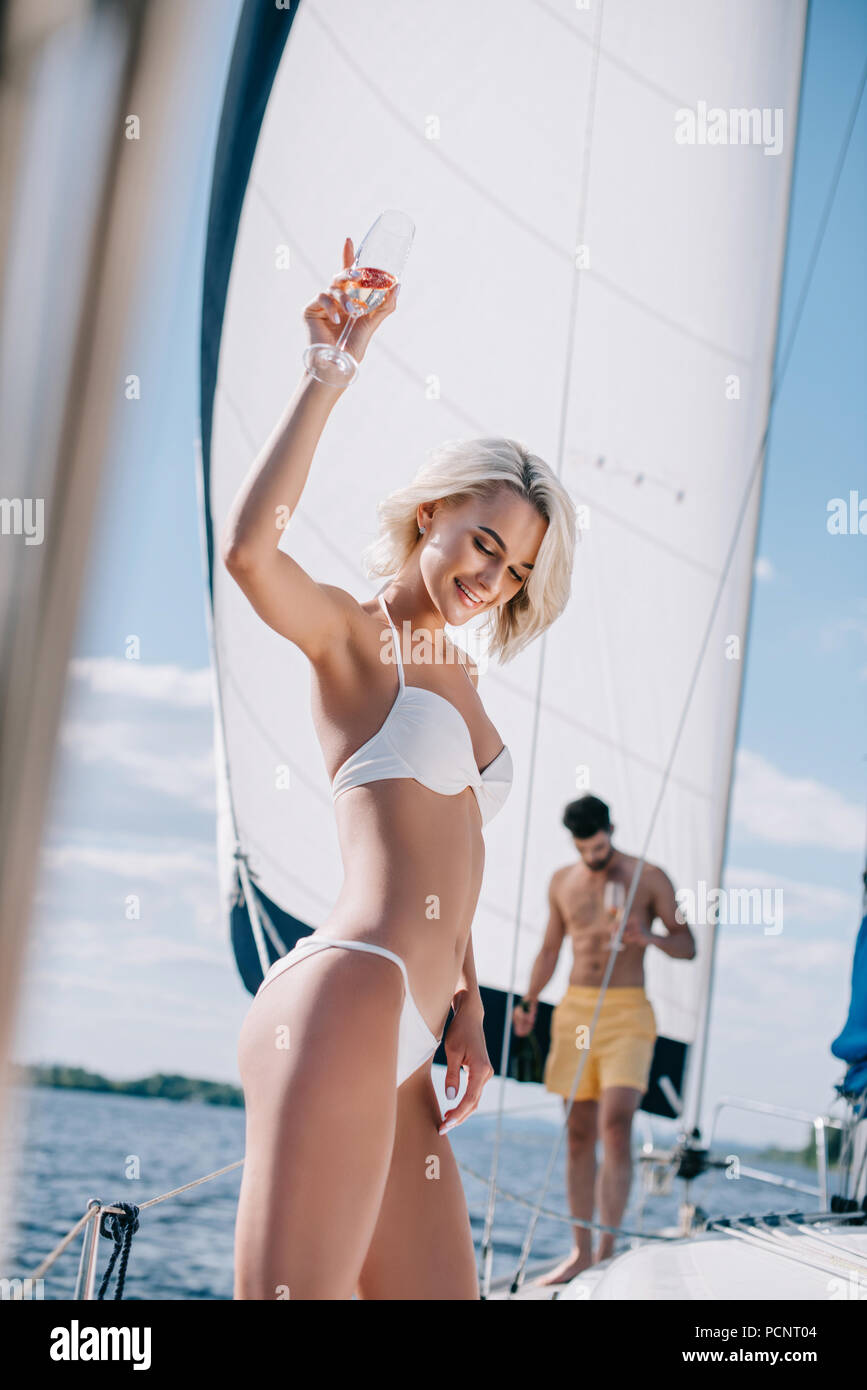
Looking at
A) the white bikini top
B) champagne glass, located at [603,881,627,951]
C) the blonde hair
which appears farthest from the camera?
champagne glass, located at [603,881,627,951]

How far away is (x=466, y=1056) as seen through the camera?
1.59m

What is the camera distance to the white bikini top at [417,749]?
1.48 metres

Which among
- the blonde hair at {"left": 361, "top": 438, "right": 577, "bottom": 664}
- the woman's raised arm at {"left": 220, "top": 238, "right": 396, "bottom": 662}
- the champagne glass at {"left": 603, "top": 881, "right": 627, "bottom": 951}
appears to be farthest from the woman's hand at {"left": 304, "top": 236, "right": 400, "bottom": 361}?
the champagne glass at {"left": 603, "top": 881, "right": 627, "bottom": 951}

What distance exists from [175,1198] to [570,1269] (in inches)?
529

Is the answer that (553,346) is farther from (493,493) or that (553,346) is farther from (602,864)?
(493,493)

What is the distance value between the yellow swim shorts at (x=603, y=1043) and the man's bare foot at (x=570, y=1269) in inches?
19.2

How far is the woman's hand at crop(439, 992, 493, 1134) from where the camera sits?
1530mm

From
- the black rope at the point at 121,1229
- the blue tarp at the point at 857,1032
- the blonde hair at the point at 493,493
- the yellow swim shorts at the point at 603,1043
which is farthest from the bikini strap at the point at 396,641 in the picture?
the yellow swim shorts at the point at 603,1043

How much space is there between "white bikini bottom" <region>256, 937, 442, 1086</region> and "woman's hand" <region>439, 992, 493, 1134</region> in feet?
0.34

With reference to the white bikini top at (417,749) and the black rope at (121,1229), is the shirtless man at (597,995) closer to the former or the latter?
the black rope at (121,1229)

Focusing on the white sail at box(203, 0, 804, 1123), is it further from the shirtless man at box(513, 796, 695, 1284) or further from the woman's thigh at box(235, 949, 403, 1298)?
the woman's thigh at box(235, 949, 403, 1298)

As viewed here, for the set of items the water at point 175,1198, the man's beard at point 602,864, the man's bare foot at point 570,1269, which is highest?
the man's beard at point 602,864
